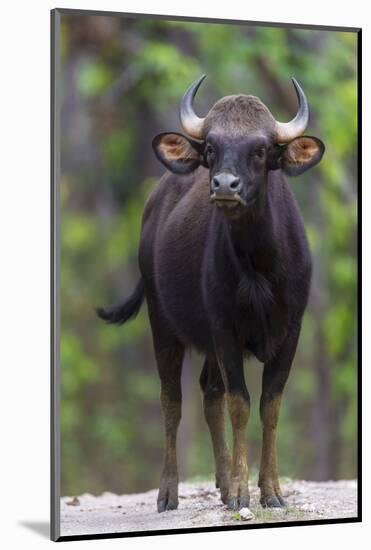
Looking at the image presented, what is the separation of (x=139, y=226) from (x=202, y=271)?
813cm

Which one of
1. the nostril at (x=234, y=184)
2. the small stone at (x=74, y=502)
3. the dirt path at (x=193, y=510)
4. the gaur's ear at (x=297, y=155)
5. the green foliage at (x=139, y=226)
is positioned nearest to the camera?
the nostril at (x=234, y=184)

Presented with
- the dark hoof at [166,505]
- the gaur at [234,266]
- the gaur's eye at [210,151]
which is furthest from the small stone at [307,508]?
the gaur's eye at [210,151]

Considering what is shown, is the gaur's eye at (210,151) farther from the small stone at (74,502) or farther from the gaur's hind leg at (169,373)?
the small stone at (74,502)

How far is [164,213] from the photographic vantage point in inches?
373

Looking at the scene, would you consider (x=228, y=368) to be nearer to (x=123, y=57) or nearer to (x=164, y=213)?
(x=164, y=213)

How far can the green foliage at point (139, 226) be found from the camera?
1441cm

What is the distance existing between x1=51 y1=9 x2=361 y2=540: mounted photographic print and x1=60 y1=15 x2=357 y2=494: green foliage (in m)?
0.03

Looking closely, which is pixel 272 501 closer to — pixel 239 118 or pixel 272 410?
pixel 272 410

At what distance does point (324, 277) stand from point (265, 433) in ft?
25.0

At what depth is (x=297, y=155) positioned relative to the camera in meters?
8.41

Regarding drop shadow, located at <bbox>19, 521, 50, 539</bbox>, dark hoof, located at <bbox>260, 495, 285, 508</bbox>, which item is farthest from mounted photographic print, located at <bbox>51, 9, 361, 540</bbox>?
drop shadow, located at <bbox>19, 521, 50, 539</bbox>

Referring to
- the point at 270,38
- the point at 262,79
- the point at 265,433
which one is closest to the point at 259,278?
the point at 265,433

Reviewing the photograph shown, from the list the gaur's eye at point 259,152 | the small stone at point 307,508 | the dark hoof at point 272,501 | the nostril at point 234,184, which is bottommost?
the small stone at point 307,508

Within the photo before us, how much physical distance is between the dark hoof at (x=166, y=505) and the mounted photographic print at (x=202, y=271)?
0.01m
